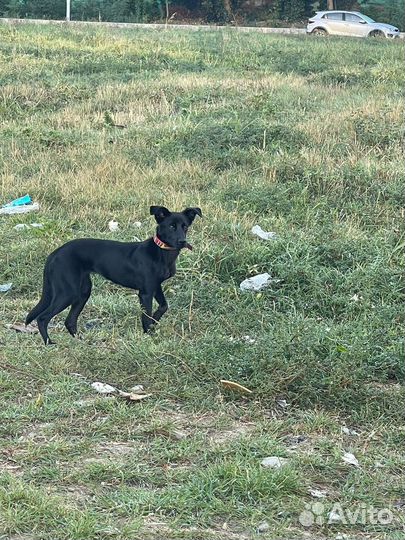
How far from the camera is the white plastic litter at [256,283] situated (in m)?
6.79

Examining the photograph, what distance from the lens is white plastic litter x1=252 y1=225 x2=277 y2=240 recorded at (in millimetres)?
7785

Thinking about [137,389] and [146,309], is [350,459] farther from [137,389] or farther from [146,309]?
[146,309]

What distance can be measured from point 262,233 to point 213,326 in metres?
2.03

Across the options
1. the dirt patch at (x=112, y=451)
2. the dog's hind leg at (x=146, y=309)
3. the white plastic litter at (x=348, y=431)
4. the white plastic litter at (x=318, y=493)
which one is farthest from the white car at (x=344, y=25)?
the white plastic litter at (x=318, y=493)

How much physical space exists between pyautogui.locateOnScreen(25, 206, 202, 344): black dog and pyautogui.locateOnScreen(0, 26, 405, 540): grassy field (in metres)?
0.24

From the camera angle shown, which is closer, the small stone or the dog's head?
the small stone

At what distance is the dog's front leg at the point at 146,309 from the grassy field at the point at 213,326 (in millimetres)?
177

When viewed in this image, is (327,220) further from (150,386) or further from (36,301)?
(150,386)

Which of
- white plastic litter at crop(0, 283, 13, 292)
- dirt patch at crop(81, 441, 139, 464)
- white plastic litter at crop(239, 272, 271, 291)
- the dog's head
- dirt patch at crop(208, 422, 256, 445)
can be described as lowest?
white plastic litter at crop(0, 283, 13, 292)

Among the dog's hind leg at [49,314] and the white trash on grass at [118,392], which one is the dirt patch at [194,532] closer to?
the white trash on grass at [118,392]

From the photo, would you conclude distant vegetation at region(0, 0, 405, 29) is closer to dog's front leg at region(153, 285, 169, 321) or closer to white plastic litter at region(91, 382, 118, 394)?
dog's front leg at region(153, 285, 169, 321)

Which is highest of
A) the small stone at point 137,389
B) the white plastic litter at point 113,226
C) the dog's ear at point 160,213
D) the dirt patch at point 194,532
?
the dog's ear at point 160,213

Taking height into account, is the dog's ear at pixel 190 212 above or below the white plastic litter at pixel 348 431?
above

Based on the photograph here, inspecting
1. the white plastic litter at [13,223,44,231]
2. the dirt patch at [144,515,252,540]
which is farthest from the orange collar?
the dirt patch at [144,515,252,540]
